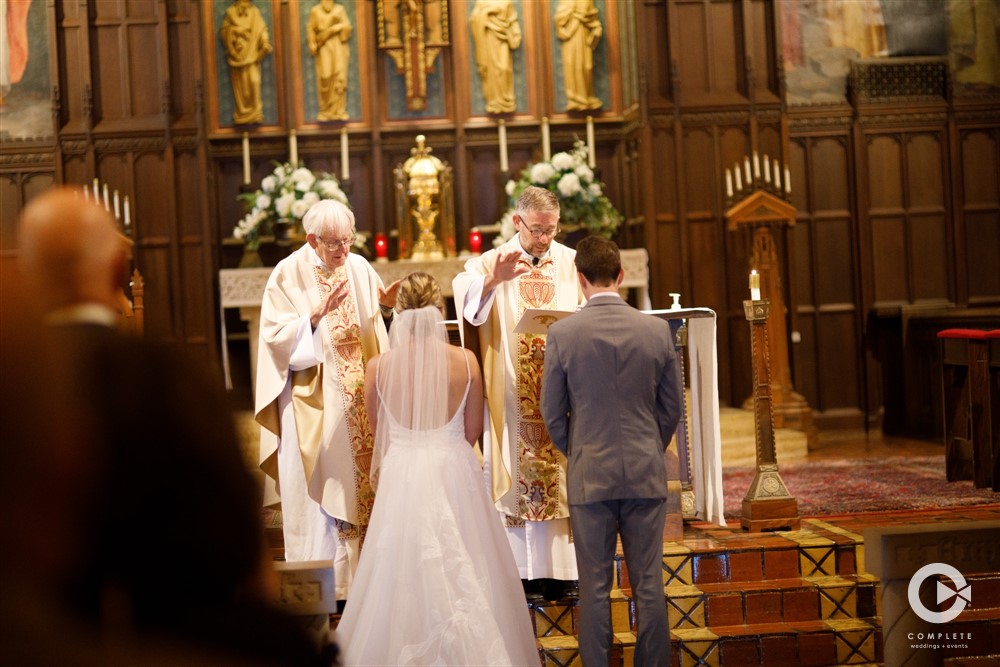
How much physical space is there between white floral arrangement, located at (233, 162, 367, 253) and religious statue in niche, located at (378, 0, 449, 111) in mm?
1400

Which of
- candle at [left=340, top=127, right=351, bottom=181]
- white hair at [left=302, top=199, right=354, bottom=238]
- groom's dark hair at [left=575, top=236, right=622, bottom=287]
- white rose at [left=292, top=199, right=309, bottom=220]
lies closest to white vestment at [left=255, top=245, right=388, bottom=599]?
white hair at [left=302, top=199, right=354, bottom=238]

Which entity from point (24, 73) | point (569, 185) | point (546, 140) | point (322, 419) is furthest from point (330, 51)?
point (322, 419)

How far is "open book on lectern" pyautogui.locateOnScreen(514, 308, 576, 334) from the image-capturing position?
16.8 feet

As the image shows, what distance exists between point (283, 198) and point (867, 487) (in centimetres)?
517

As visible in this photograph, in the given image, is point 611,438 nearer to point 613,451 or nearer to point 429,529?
point 613,451

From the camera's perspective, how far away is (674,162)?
10242 millimetres

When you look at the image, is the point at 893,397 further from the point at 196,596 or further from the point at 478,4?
the point at 196,596

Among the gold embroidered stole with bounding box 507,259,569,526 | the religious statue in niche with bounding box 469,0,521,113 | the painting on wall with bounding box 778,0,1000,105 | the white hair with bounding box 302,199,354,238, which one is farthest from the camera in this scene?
the painting on wall with bounding box 778,0,1000,105

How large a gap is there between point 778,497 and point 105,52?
7345mm

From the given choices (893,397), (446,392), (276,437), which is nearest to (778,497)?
(446,392)

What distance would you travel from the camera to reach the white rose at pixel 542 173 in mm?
9727

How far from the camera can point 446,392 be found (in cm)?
482

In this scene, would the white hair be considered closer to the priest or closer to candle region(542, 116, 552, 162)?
the priest

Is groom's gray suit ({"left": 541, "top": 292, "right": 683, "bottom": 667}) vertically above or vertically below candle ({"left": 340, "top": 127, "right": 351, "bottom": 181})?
below
